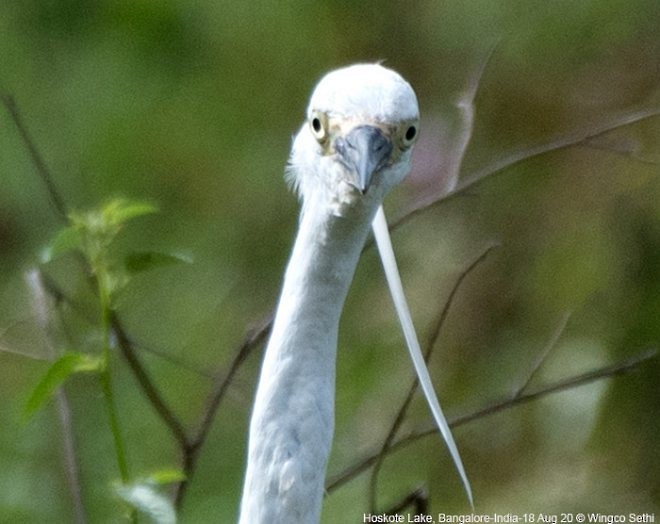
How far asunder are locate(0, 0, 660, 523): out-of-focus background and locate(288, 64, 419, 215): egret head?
723mm

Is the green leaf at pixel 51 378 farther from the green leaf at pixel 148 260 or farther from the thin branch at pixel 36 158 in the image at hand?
the thin branch at pixel 36 158

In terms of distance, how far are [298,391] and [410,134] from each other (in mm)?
304

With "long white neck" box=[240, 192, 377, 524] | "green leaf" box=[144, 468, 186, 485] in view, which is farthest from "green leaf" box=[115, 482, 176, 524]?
"long white neck" box=[240, 192, 377, 524]

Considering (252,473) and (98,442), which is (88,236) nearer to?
(252,473)

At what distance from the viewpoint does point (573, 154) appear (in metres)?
3.46

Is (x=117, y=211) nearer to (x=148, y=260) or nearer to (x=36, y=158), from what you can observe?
(x=148, y=260)

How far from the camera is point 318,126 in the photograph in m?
1.60

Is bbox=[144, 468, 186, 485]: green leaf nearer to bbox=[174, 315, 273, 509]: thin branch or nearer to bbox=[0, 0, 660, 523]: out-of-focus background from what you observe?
bbox=[174, 315, 273, 509]: thin branch

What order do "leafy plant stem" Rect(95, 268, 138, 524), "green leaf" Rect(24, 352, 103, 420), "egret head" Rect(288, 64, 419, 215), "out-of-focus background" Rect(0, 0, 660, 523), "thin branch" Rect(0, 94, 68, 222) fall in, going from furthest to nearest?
"out-of-focus background" Rect(0, 0, 660, 523) < "thin branch" Rect(0, 94, 68, 222) < "leafy plant stem" Rect(95, 268, 138, 524) < "green leaf" Rect(24, 352, 103, 420) < "egret head" Rect(288, 64, 419, 215)

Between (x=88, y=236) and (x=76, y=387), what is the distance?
211 centimetres

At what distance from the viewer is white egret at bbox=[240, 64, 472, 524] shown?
5.14 ft

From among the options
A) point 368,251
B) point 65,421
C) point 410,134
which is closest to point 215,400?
point 65,421

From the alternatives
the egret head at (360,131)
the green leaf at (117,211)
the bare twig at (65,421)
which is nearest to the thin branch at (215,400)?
the bare twig at (65,421)

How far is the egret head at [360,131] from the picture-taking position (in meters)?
1.55
